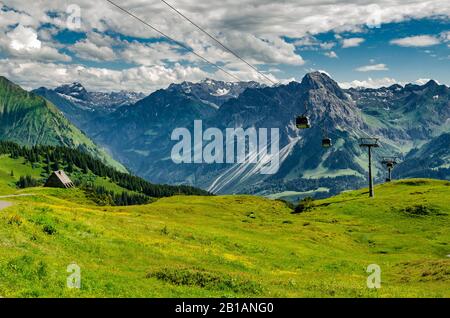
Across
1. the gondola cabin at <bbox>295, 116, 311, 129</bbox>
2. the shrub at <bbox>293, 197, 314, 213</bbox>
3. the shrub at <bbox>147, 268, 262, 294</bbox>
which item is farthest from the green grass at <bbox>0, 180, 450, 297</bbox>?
the shrub at <bbox>293, 197, 314, 213</bbox>

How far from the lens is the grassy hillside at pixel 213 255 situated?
28453 millimetres

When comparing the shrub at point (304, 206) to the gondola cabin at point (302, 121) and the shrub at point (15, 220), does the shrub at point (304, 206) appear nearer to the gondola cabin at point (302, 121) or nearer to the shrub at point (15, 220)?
the gondola cabin at point (302, 121)

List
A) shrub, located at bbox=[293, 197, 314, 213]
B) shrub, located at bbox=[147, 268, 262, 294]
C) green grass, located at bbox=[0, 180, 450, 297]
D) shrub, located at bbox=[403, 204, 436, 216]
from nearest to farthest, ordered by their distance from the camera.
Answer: green grass, located at bbox=[0, 180, 450, 297], shrub, located at bbox=[147, 268, 262, 294], shrub, located at bbox=[403, 204, 436, 216], shrub, located at bbox=[293, 197, 314, 213]

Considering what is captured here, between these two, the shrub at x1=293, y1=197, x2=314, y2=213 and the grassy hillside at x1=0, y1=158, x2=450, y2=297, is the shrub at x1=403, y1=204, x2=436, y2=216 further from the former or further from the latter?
the shrub at x1=293, y1=197, x2=314, y2=213

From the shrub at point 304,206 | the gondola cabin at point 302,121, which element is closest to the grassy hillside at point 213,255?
the gondola cabin at point 302,121

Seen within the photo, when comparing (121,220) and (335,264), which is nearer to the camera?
(335,264)

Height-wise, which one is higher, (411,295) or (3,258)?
(3,258)

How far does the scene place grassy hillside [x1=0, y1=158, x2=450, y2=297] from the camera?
2845 centimetres

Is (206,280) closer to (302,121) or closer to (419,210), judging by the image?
(302,121)

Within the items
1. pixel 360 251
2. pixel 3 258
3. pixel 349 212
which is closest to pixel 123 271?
pixel 3 258
